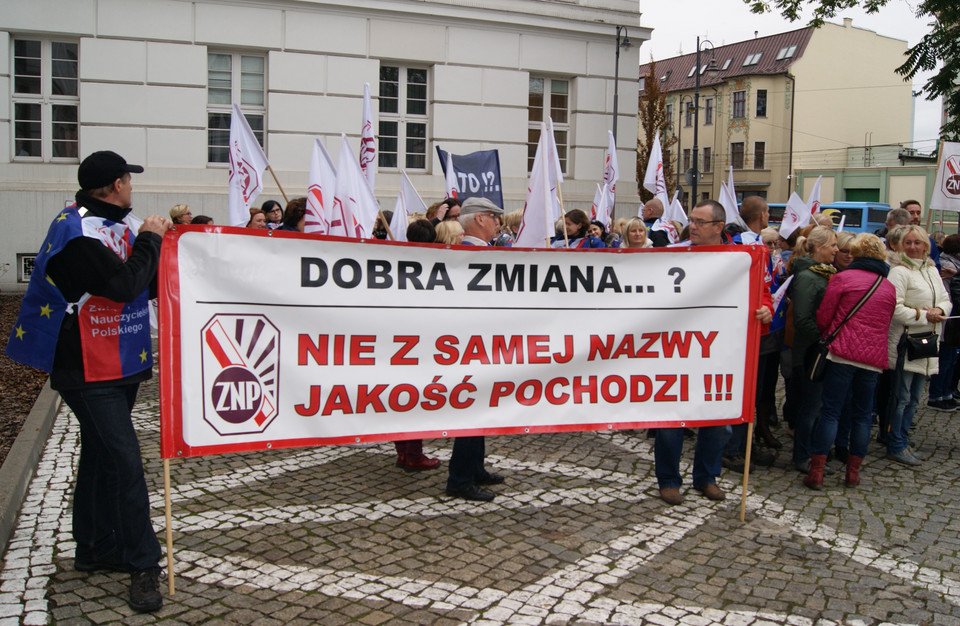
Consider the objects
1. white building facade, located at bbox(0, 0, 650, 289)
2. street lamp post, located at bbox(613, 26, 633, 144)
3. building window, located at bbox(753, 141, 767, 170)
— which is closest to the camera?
white building facade, located at bbox(0, 0, 650, 289)

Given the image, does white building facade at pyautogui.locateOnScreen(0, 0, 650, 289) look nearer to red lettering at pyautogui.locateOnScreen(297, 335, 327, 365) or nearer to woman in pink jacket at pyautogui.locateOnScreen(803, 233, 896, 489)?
woman in pink jacket at pyautogui.locateOnScreen(803, 233, 896, 489)

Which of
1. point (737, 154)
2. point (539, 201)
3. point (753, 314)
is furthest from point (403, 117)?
point (737, 154)

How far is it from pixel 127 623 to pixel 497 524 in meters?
2.07

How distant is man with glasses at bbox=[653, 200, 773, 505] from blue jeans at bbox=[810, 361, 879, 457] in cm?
80

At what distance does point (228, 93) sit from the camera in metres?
15.3

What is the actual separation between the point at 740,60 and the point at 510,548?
6404 cm

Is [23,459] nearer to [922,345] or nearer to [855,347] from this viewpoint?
[855,347]

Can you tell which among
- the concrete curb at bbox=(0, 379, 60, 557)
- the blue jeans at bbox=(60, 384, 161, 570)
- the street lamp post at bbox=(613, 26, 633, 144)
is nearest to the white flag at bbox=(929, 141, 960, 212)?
the street lamp post at bbox=(613, 26, 633, 144)

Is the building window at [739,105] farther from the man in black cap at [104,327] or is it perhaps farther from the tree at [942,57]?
the man in black cap at [104,327]

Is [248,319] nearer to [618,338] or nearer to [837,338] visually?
[618,338]

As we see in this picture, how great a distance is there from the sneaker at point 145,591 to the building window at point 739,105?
62.3 m

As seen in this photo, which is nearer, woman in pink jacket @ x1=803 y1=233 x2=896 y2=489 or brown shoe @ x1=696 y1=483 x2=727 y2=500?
brown shoe @ x1=696 y1=483 x2=727 y2=500

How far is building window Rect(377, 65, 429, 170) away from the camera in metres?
16.2

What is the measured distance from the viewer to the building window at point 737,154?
61156 mm
